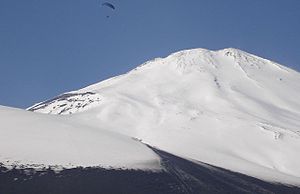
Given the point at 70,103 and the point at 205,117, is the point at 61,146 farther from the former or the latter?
the point at 70,103

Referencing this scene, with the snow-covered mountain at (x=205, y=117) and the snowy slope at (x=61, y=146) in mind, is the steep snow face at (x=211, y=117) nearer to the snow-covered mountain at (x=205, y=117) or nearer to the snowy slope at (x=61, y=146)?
the snow-covered mountain at (x=205, y=117)

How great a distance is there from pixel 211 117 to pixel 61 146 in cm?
7701

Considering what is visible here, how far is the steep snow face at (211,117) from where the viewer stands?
119375 millimetres

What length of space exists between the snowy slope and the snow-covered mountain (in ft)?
6.98

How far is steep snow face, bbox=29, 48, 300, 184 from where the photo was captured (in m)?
119

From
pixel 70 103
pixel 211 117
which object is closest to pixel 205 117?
pixel 211 117

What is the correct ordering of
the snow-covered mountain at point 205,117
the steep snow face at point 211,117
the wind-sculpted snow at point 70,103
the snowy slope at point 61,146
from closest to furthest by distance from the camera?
the snowy slope at point 61,146 < the snow-covered mountain at point 205,117 < the steep snow face at point 211,117 < the wind-sculpted snow at point 70,103

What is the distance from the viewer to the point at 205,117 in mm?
150875

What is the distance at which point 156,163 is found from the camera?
250 ft

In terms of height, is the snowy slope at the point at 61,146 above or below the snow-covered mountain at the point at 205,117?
below

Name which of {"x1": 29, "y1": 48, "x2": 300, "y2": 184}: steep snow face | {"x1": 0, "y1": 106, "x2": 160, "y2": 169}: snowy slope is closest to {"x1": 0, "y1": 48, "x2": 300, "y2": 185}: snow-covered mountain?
{"x1": 29, "y1": 48, "x2": 300, "y2": 184}: steep snow face

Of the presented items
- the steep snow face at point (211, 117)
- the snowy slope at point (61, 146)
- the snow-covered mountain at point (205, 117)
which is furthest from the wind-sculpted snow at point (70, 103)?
the snowy slope at point (61, 146)

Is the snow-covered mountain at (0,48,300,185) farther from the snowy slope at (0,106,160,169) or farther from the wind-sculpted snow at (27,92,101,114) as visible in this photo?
the snowy slope at (0,106,160,169)

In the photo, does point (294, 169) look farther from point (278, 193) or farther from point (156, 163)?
point (156, 163)
